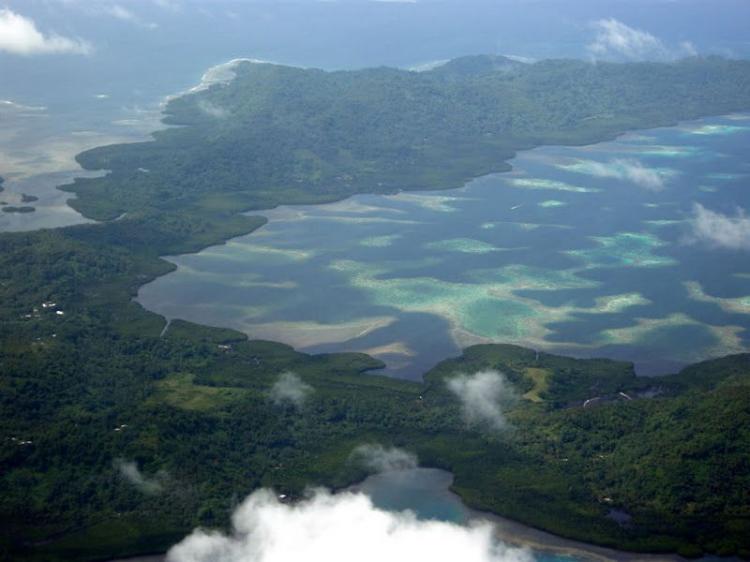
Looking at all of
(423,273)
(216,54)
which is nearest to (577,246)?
(423,273)

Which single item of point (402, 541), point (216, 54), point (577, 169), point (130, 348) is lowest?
point (402, 541)

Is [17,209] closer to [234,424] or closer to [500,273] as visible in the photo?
[500,273]

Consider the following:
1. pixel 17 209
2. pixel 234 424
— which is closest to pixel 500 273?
pixel 234 424

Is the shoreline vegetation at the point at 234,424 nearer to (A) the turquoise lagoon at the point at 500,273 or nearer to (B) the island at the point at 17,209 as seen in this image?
(A) the turquoise lagoon at the point at 500,273

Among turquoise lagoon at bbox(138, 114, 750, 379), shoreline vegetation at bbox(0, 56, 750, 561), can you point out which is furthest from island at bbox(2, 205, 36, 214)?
turquoise lagoon at bbox(138, 114, 750, 379)

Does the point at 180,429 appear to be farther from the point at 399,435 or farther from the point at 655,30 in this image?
the point at 655,30

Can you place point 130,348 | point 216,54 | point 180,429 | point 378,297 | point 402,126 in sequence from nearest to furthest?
point 180,429 < point 130,348 < point 378,297 < point 402,126 < point 216,54

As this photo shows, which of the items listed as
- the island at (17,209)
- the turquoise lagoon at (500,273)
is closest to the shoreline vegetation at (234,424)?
the turquoise lagoon at (500,273)

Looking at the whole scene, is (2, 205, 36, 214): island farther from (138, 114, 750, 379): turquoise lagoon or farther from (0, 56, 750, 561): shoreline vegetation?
(138, 114, 750, 379): turquoise lagoon

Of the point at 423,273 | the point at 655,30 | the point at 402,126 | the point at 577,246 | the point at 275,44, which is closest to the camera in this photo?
the point at 423,273
